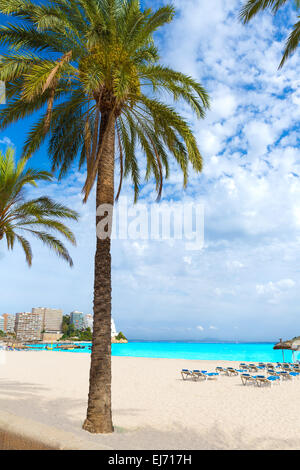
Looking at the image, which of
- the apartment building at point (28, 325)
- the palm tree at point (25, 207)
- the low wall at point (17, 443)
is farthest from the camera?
the apartment building at point (28, 325)

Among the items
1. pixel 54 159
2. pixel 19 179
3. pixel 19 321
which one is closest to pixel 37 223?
pixel 19 179

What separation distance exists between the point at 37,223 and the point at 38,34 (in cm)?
878

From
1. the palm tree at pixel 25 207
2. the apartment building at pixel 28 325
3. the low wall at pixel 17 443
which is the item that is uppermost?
the palm tree at pixel 25 207

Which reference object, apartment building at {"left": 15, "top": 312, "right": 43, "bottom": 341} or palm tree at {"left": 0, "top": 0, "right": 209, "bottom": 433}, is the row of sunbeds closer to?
palm tree at {"left": 0, "top": 0, "right": 209, "bottom": 433}

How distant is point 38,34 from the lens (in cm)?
888

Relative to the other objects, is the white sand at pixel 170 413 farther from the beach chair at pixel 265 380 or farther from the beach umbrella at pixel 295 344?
the beach umbrella at pixel 295 344

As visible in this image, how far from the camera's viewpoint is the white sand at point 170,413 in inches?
303

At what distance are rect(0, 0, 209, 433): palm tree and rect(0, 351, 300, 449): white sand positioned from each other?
1.65 meters

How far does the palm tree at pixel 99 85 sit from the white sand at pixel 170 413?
165 cm

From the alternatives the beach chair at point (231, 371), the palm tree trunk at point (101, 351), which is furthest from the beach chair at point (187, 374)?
the palm tree trunk at point (101, 351)

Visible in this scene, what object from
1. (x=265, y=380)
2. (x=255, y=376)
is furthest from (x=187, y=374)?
(x=265, y=380)

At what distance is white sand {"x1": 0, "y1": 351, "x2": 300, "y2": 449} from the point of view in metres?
7.69

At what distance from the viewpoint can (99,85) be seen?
838 centimetres

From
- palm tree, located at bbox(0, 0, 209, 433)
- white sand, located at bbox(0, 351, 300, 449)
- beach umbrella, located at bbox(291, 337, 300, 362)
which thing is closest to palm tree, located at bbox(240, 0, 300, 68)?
palm tree, located at bbox(0, 0, 209, 433)
